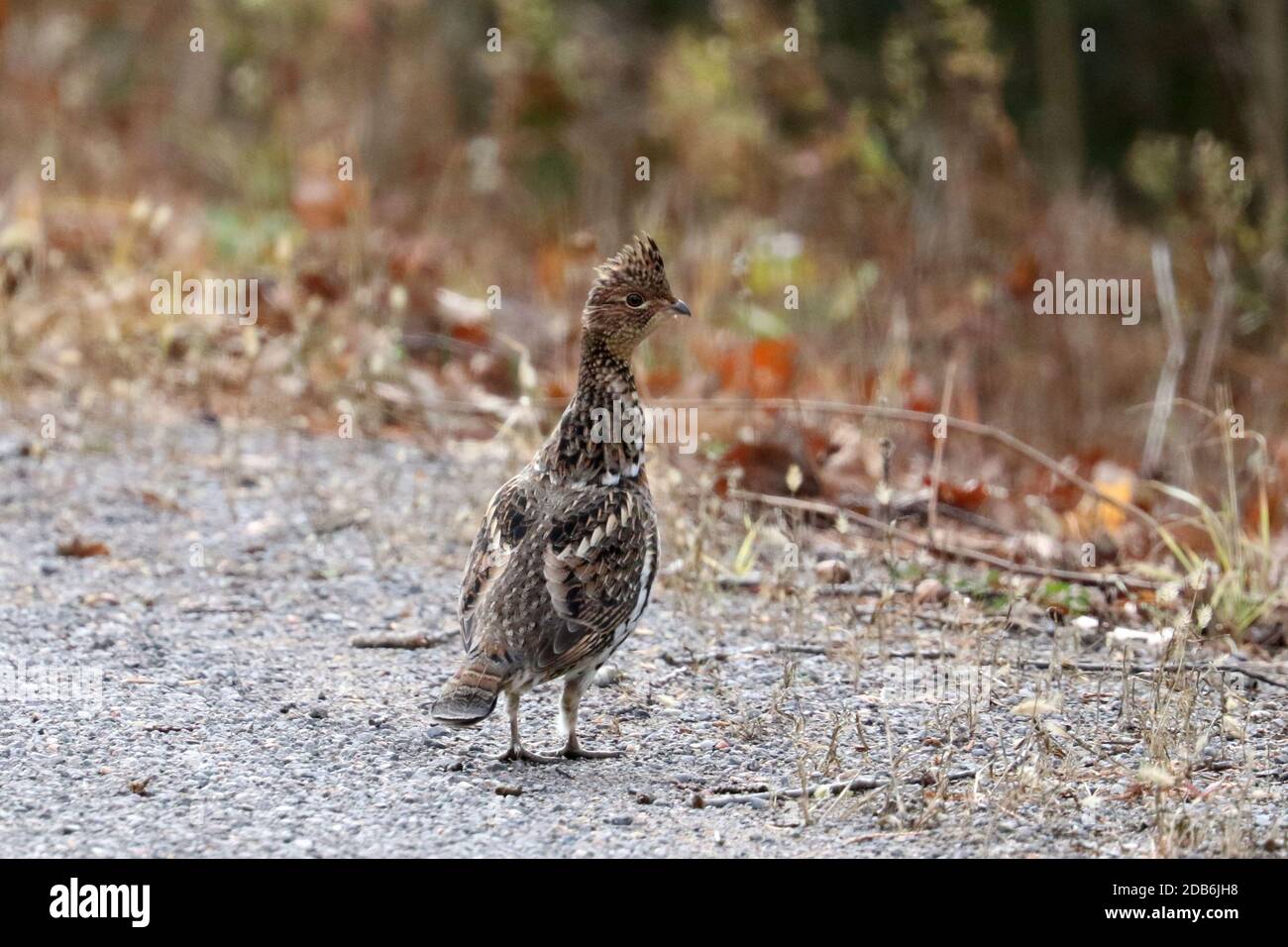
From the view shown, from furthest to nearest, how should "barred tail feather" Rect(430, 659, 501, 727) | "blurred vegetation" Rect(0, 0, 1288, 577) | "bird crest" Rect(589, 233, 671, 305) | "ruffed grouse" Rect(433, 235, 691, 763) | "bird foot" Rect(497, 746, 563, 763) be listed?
"blurred vegetation" Rect(0, 0, 1288, 577)
"bird crest" Rect(589, 233, 671, 305)
"bird foot" Rect(497, 746, 563, 763)
"ruffed grouse" Rect(433, 235, 691, 763)
"barred tail feather" Rect(430, 659, 501, 727)

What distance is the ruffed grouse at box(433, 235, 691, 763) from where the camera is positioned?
5.06 m

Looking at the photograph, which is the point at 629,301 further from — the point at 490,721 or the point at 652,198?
the point at 652,198

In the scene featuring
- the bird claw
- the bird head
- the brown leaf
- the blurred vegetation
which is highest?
the blurred vegetation

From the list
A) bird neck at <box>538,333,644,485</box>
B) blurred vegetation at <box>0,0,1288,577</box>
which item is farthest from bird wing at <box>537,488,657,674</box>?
blurred vegetation at <box>0,0,1288,577</box>

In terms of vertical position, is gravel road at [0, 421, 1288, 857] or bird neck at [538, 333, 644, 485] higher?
bird neck at [538, 333, 644, 485]

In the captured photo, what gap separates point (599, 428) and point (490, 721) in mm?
1017

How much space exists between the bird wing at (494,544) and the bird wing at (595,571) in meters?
0.13

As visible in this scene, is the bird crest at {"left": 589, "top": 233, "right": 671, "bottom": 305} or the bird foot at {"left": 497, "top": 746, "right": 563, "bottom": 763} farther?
the bird crest at {"left": 589, "top": 233, "right": 671, "bottom": 305}

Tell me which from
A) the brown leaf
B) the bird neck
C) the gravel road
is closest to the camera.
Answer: the gravel road

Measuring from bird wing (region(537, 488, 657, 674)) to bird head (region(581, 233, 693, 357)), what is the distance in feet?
1.80

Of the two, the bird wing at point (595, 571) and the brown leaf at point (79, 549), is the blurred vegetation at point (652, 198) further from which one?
the bird wing at point (595, 571)

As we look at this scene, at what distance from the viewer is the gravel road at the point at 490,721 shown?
4543mm

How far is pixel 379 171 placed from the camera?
14492mm

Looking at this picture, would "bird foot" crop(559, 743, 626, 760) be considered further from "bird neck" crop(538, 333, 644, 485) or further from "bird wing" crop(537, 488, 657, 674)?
"bird neck" crop(538, 333, 644, 485)
